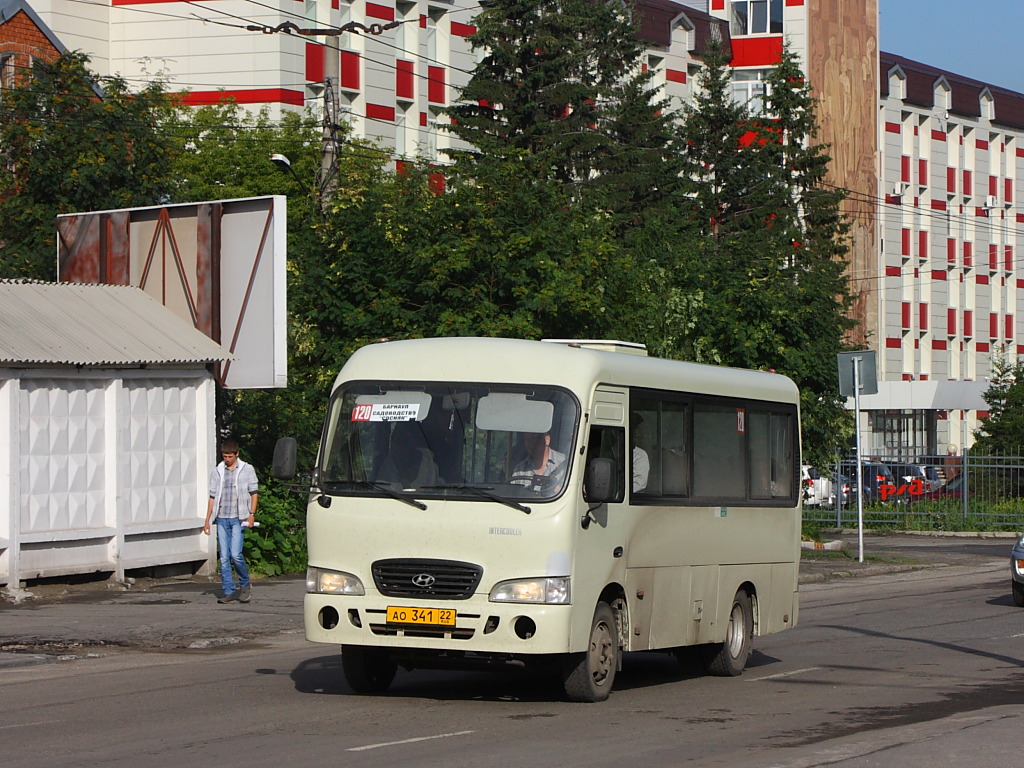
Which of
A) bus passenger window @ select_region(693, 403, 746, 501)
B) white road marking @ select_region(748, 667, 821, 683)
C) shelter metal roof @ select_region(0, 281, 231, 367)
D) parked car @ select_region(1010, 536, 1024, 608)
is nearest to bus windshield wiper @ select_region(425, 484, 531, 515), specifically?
bus passenger window @ select_region(693, 403, 746, 501)

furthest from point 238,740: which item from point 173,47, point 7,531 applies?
point 173,47

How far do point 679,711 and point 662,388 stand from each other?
2624 mm

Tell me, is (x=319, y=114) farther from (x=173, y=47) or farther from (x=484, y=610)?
(x=484, y=610)

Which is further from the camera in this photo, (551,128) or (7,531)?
(551,128)

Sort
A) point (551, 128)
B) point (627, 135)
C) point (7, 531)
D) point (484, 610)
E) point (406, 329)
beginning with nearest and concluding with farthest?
point (484, 610), point (7, 531), point (406, 329), point (551, 128), point (627, 135)

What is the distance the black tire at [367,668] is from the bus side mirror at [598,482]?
1809 millimetres

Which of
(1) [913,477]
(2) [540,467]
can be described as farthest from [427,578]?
(1) [913,477]

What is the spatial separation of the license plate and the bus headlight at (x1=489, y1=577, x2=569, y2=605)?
31 cm

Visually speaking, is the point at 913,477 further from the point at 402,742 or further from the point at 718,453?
the point at 402,742

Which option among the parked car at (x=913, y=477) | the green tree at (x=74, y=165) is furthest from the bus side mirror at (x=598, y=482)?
the parked car at (x=913, y=477)

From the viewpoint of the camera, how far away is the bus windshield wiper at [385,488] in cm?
1147

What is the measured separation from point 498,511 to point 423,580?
0.68 meters

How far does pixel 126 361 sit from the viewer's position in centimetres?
2008

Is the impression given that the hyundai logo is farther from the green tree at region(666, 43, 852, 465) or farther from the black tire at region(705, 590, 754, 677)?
the green tree at region(666, 43, 852, 465)
